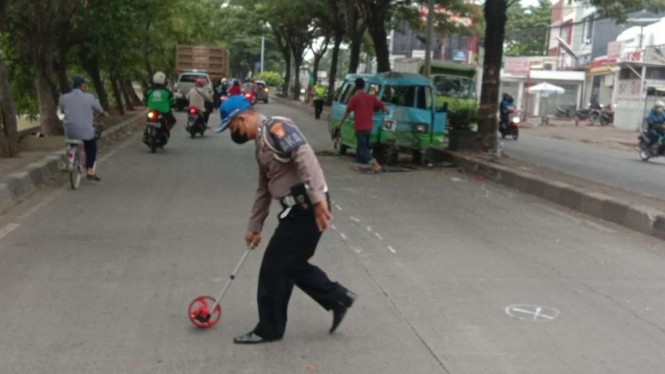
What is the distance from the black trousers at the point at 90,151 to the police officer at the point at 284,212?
8.46 m

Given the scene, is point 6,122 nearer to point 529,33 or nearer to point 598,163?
point 598,163

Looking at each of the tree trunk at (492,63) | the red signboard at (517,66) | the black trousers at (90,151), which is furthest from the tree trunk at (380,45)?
the red signboard at (517,66)

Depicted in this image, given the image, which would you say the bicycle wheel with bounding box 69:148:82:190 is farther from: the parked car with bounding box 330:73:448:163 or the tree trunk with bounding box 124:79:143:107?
the tree trunk with bounding box 124:79:143:107

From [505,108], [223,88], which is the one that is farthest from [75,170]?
[223,88]

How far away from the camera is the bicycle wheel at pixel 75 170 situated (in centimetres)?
1318

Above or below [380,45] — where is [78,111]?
below

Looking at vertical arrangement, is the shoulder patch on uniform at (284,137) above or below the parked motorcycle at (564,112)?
above

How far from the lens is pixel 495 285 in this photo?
7555 mm

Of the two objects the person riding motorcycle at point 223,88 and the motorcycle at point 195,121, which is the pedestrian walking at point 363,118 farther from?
the person riding motorcycle at point 223,88

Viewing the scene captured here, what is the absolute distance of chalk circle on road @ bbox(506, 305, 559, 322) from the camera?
652cm

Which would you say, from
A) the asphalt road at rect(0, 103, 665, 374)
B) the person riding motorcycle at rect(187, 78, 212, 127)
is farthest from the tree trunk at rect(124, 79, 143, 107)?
the asphalt road at rect(0, 103, 665, 374)

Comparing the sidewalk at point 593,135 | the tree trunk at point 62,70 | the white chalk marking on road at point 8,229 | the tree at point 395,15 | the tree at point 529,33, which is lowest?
the sidewalk at point 593,135

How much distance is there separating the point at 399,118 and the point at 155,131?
18.2 feet

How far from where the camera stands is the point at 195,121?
24391mm
